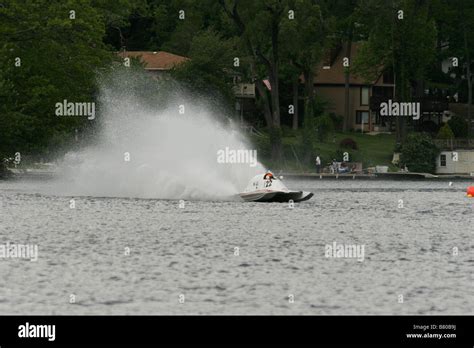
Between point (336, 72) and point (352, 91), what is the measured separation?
117 inches

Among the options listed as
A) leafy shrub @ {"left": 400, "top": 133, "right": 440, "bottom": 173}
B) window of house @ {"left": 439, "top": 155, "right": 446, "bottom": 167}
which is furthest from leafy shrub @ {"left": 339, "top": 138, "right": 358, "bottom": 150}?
window of house @ {"left": 439, "top": 155, "right": 446, "bottom": 167}

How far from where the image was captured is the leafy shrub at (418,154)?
4456 inches

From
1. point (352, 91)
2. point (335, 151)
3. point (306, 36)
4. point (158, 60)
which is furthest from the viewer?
point (352, 91)

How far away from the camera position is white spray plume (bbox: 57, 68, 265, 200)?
69.8 meters

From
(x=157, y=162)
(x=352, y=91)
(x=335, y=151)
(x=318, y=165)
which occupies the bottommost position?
(x=157, y=162)

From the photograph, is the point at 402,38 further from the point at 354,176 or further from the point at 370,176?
the point at 354,176

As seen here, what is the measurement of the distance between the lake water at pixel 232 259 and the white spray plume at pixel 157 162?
3.72 meters

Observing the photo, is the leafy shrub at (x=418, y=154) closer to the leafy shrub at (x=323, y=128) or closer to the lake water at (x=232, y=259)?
the leafy shrub at (x=323, y=128)

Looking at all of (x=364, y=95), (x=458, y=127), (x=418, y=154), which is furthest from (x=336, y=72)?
(x=418, y=154)

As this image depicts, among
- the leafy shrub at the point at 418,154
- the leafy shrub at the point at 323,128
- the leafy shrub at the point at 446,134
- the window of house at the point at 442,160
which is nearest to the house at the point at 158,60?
the leafy shrub at the point at 323,128

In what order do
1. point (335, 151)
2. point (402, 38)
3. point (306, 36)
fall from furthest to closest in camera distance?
point (402, 38), point (335, 151), point (306, 36)

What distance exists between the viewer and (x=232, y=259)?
38.9 meters

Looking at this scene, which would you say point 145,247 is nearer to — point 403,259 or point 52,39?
point 403,259
